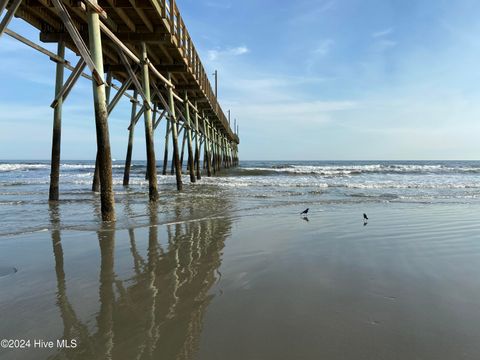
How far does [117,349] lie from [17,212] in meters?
6.96

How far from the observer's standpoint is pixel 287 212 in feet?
25.3

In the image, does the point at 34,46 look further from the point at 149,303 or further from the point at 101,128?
the point at 149,303

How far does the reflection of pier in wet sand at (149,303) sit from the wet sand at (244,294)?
1cm

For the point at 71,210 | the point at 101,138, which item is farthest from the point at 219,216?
the point at 71,210

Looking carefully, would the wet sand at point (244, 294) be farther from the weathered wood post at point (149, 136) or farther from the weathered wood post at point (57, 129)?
the weathered wood post at point (57, 129)

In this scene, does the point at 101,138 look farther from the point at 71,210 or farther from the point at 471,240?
the point at 471,240

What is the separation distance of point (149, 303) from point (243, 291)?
28.4 inches

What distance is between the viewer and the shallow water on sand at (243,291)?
205 centimetres

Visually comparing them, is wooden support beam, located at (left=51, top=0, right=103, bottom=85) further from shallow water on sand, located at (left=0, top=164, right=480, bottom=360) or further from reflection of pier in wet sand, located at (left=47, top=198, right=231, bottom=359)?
reflection of pier in wet sand, located at (left=47, top=198, right=231, bottom=359)

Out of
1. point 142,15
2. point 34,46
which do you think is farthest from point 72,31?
point 142,15

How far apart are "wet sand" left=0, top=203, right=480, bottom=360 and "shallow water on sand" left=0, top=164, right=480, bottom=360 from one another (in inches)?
0.4

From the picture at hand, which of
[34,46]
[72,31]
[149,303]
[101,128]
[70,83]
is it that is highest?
[34,46]

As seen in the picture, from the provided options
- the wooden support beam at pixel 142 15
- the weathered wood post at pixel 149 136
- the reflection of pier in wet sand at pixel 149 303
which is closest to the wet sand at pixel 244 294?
the reflection of pier in wet sand at pixel 149 303

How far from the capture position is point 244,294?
282 cm
